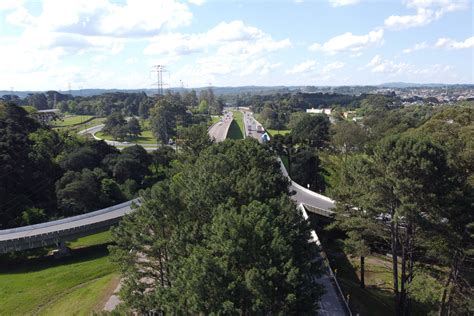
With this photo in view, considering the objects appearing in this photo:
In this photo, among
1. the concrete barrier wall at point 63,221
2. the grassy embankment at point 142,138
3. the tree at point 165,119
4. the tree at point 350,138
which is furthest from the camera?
the grassy embankment at point 142,138

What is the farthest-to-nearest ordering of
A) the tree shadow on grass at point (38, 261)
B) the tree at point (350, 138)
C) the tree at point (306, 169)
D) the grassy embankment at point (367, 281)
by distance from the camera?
the tree at point (350, 138)
the tree at point (306, 169)
the tree shadow on grass at point (38, 261)
the grassy embankment at point (367, 281)

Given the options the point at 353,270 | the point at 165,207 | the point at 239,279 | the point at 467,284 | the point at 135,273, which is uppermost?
the point at 165,207

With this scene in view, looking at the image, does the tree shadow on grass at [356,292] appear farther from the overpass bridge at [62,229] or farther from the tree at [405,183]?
the overpass bridge at [62,229]

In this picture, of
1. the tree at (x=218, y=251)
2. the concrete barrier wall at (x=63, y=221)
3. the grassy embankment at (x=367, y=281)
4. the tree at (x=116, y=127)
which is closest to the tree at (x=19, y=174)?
the concrete barrier wall at (x=63, y=221)

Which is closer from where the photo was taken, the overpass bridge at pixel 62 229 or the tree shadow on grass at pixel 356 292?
the tree shadow on grass at pixel 356 292

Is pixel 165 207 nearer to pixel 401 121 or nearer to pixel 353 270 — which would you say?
pixel 353 270

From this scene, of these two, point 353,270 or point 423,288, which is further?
point 353,270

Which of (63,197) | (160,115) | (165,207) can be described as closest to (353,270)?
(165,207)
